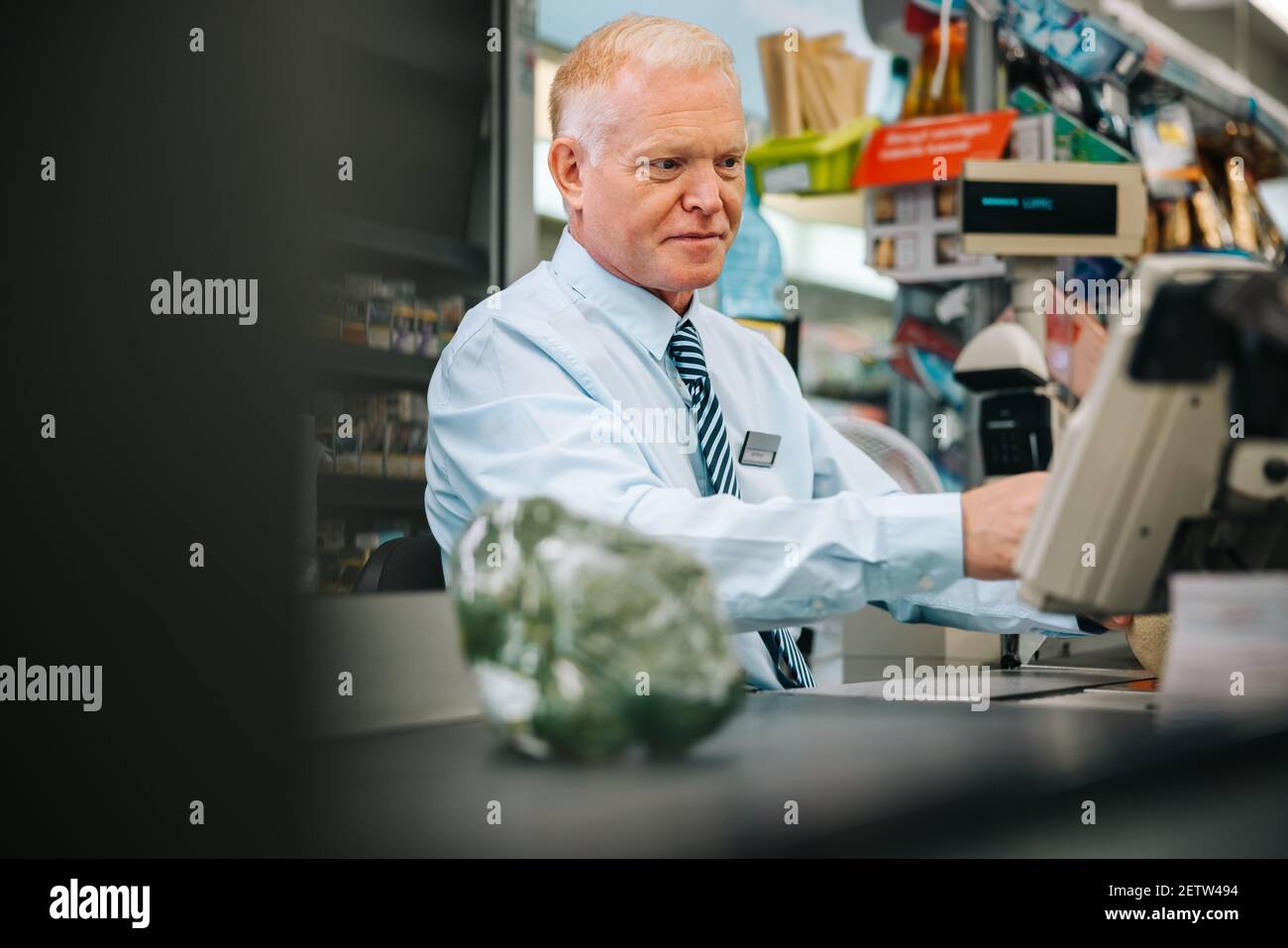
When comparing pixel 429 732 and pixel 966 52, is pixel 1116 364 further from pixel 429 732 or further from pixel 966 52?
pixel 966 52

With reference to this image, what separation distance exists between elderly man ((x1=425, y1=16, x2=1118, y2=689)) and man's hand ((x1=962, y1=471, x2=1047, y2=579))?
6 centimetres

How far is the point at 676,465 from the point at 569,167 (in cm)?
41

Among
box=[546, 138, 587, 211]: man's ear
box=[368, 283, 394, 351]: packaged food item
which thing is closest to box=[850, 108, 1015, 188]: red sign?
box=[368, 283, 394, 351]: packaged food item

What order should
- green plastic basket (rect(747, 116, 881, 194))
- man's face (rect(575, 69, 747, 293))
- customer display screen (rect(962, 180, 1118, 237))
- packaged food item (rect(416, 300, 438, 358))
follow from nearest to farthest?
man's face (rect(575, 69, 747, 293)) → customer display screen (rect(962, 180, 1118, 237)) → packaged food item (rect(416, 300, 438, 358)) → green plastic basket (rect(747, 116, 881, 194))

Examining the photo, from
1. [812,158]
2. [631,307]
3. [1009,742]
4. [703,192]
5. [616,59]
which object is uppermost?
[812,158]

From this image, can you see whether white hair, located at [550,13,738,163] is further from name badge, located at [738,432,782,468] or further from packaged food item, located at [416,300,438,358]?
packaged food item, located at [416,300,438,358]

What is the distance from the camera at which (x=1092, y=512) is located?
89 cm

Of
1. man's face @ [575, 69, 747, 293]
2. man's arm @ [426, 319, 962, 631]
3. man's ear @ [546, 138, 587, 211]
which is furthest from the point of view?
man's ear @ [546, 138, 587, 211]

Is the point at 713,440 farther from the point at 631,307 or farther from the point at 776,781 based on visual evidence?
the point at 776,781

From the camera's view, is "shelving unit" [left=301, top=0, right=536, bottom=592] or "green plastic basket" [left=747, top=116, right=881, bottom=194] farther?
"green plastic basket" [left=747, top=116, right=881, bottom=194]

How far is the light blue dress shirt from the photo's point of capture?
3.91ft

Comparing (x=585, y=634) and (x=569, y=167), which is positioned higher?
(x=569, y=167)

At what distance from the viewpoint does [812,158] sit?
3.45m

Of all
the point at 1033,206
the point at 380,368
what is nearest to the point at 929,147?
the point at 1033,206
